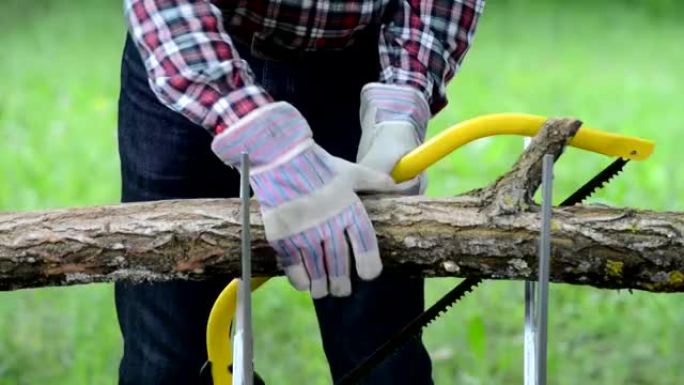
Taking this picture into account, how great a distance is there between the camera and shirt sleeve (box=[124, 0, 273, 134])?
1299 mm

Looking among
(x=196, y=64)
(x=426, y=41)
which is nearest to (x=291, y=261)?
(x=196, y=64)

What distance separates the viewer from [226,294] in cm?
133

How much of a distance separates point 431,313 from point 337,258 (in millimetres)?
211

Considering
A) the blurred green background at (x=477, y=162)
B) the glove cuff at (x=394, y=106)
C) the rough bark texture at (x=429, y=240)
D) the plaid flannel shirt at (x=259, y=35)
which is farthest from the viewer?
the blurred green background at (x=477, y=162)

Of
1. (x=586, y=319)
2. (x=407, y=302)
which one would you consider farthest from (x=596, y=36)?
(x=407, y=302)

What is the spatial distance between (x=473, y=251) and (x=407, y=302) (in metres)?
0.43

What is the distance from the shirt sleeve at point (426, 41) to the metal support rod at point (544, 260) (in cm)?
38

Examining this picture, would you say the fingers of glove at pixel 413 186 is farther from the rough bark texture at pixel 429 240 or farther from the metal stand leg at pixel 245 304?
the metal stand leg at pixel 245 304

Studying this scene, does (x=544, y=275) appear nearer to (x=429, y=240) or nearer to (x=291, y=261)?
(x=429, y=240)

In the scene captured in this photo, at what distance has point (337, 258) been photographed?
1.24 m

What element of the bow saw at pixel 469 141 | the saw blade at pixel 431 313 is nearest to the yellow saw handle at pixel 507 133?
the bow saw at pixel 469 141

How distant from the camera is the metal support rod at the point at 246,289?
1.12 metres

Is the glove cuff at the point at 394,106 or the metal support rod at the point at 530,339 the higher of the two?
the glove cuff at the point at 394,106

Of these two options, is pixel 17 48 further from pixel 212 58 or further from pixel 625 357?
pixel 212 58
